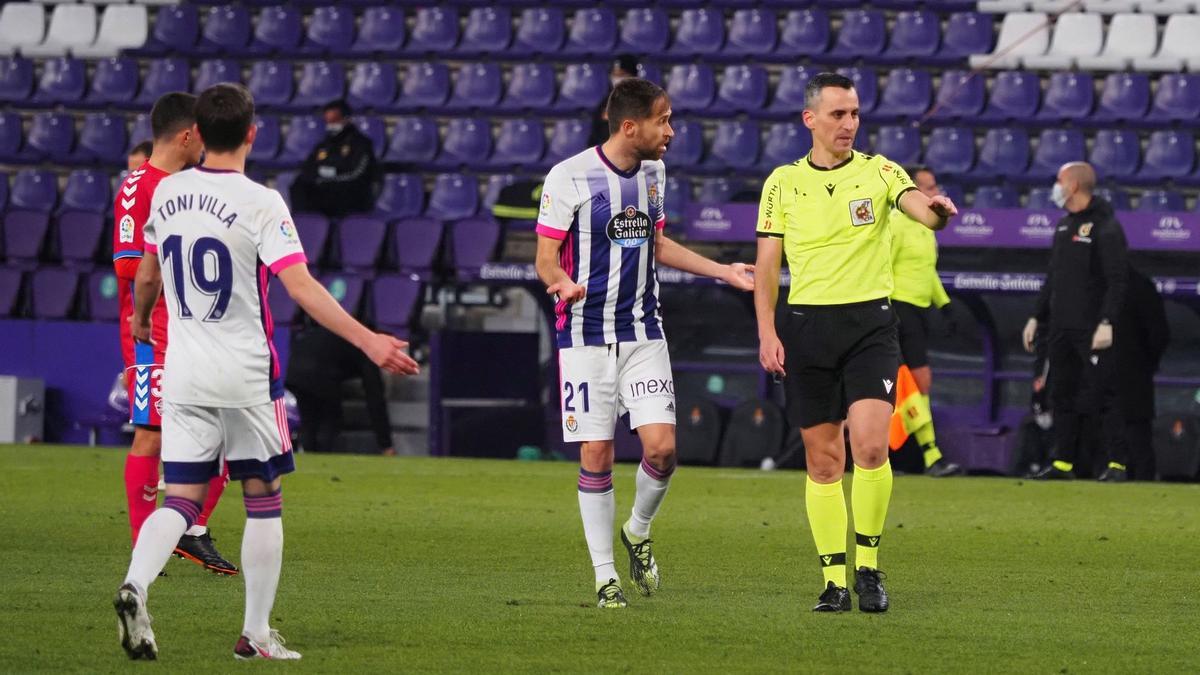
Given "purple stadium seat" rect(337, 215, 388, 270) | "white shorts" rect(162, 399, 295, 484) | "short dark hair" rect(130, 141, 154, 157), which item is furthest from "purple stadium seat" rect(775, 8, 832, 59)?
"white shorts" rect(162, 399, 295, 484)

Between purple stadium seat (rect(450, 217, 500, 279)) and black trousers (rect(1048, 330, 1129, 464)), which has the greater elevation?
purple stadium seat (rect(450, 217, 500, 279))

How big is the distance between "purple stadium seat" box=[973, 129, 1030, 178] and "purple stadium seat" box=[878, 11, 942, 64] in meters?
1.55

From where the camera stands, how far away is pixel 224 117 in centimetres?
574

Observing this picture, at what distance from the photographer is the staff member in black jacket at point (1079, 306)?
14.2 meters

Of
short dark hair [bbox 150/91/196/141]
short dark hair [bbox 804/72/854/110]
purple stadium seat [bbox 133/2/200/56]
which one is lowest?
short dark hair [bbox 150/91/196/141]

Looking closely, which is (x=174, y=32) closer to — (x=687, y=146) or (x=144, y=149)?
(x=687, y=146)

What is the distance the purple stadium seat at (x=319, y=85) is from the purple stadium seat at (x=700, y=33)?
141 inches

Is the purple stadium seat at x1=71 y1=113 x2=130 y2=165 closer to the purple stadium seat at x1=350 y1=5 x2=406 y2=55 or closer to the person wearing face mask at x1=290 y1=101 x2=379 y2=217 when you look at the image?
the purple stadium seat at x1=350 y1=5 x2=406 y2=55

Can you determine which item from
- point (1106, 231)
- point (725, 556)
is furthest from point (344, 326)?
point (1106, 231)

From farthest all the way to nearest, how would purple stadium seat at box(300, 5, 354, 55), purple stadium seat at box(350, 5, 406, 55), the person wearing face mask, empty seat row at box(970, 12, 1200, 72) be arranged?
purple stadium seat at box(300, 5, 354, 55), purple stadium seat at box(350, 5, 406, 55), empty seat row at box(970, 12, 1200, 72), the person wearing face mask

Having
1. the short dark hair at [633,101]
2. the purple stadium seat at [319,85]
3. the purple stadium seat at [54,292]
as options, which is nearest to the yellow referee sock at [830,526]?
the short dark hair at [633,101]

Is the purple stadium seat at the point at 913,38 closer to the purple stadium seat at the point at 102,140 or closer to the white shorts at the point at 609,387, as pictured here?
the purple stadium seat at the point at 102,140

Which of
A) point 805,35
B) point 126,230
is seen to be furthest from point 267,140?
point 126,230

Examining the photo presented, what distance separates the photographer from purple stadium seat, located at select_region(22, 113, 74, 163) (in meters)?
21.2
